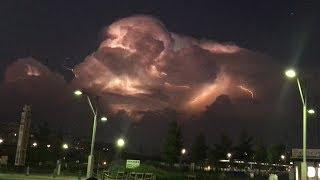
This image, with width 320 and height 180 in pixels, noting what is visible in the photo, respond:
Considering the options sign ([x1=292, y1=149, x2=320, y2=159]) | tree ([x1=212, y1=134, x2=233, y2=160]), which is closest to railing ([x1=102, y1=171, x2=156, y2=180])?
sign ([x1=292, y1=149, x2=320, y2=159])

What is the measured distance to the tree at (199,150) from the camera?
142 m

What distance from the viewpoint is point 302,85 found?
25.5 meters

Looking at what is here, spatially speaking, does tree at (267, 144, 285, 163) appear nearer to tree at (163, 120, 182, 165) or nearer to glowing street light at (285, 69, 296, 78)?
tree at (163, 120, 182, 165)

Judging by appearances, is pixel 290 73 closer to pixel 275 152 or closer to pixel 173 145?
pixel 173 145

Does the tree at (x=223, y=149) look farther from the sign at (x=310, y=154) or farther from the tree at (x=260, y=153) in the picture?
the sign at (x=310, y=154)

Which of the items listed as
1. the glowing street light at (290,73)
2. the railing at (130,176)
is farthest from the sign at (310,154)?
the glowing street light at (290,73)

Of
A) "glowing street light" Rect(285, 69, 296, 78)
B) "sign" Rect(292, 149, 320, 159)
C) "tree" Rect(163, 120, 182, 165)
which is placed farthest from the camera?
"tree" Rect(163, 120, 182, 165)

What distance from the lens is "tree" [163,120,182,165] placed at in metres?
103

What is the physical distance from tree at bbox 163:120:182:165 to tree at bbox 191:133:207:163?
38.0 meters

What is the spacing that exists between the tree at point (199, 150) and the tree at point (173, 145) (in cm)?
3801

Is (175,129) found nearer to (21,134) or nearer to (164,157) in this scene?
(164,157)

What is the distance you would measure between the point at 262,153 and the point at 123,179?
93.5 m

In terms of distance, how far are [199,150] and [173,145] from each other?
39.8 meters

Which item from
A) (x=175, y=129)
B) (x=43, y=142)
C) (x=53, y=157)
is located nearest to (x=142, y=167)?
(x=175, y=129)
